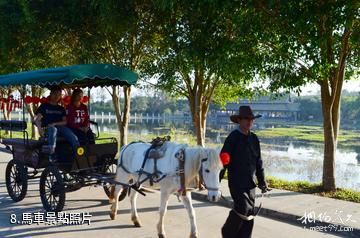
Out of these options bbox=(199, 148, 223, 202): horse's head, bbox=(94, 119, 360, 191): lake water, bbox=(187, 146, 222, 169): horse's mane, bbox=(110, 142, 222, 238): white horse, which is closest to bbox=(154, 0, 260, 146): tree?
bbox=(110, 142, 222, 238): white horse

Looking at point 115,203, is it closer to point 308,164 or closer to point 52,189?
point 52,189

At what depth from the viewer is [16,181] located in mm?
9117

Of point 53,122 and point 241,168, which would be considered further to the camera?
point 53,122

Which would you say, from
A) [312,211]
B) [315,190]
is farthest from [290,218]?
[315,190]

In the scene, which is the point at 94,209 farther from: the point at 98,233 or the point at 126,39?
the point at 126,39

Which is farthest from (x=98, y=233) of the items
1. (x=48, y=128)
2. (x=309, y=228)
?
(x=309, y=228)

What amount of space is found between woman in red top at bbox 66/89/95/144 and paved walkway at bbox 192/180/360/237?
2922mm

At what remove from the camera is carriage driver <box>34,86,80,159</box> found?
7.81m

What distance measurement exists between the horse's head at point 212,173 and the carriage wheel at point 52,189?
3194 mm

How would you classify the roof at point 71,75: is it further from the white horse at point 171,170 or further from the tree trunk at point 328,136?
the tree trunk at point 328,136

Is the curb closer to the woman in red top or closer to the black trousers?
the black trousers

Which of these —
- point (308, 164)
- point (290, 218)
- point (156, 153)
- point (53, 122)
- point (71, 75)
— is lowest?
point (308, 164)

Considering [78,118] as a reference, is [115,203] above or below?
below

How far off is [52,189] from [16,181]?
183cm
